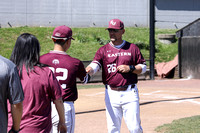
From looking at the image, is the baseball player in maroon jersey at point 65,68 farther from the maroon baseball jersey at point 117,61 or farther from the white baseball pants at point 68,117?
the maroon baseball jersey at point 117,61

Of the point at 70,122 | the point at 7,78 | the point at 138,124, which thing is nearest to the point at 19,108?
the point at 7,78

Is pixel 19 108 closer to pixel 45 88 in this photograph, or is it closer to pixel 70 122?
pixel 45 88

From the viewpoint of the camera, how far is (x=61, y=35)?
4586mm

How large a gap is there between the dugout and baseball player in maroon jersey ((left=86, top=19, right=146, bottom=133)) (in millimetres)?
15450

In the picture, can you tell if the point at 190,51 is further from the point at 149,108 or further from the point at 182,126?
the point at 182,126

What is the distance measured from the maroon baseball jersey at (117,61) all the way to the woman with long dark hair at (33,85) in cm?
211

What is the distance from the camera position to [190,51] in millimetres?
21344

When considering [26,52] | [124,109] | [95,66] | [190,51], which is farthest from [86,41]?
[26,52]

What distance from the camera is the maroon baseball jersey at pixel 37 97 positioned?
12.2ft

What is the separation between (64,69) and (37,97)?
86 centimetres

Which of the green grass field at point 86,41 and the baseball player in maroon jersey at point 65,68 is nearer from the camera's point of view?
the baseball player in maroon jersey at point 65,68

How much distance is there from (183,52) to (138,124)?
55.5 feet

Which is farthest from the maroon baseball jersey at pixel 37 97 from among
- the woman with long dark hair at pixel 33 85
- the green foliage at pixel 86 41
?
the green foliage at pixel 86 41

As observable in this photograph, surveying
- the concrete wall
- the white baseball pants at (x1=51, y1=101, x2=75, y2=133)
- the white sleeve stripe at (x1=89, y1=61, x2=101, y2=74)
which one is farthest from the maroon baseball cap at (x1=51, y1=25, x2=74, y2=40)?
the concrete wall
